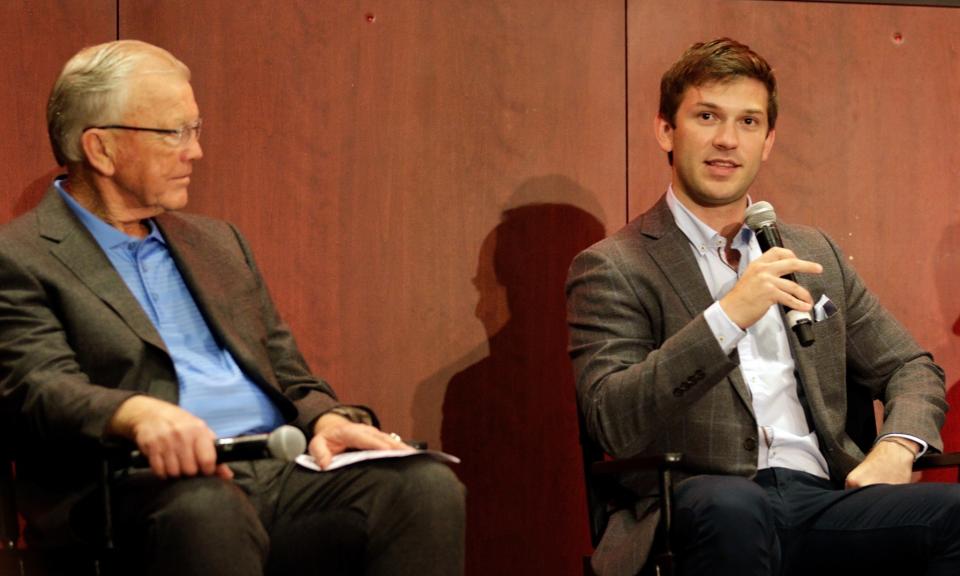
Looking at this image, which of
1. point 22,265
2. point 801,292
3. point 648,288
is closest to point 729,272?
point 648,288

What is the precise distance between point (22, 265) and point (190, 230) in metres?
0.42

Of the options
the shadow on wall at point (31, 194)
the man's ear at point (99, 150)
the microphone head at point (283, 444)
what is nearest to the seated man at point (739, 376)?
the microphone head at point (283, 444)

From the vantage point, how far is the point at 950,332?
3.63 m

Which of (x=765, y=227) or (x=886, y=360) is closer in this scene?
(x=765, y=227)

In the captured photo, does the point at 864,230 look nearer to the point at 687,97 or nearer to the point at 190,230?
the point at 687,97

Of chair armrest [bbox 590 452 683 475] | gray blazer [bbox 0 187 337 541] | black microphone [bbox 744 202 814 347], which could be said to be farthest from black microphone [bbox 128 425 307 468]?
black microphone [bbox 744 202 814 347]

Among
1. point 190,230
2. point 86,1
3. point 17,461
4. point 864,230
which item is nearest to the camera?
point 17,461

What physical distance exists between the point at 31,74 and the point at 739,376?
5.97ft

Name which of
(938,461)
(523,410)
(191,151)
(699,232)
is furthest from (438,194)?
(938,461)

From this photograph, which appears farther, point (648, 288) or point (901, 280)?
point (901, 280)

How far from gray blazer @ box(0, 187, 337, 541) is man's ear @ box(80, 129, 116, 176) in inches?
3.9

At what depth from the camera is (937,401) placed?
2928mm

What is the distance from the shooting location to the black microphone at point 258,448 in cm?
209

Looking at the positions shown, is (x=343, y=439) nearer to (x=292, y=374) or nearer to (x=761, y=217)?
(x=292, y=374)
